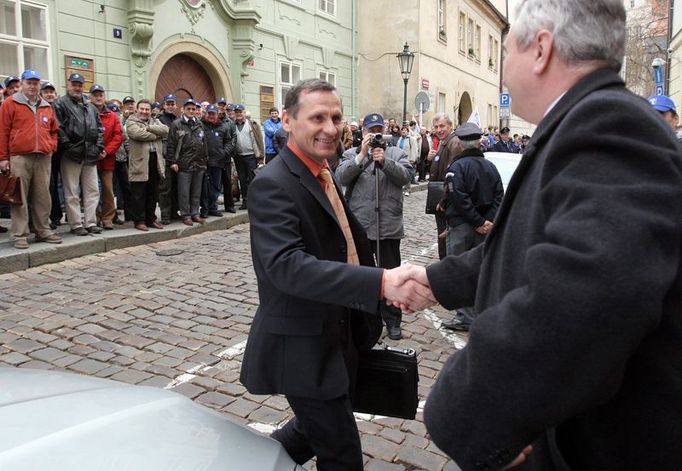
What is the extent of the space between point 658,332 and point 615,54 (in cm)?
61

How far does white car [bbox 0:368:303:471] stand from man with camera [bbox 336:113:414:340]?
3.39m

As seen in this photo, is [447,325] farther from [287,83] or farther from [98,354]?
[287,83]

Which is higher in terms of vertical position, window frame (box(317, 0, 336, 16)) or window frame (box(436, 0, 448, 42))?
window frame (box(436, 0, 448, 42))

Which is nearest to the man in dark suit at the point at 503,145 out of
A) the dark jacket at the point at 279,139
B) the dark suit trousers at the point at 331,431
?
the dark jacket at the point at 279,139

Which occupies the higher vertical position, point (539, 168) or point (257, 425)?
point (539, 168)

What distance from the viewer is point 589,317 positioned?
3.60ft

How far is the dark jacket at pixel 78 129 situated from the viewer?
27.1ft

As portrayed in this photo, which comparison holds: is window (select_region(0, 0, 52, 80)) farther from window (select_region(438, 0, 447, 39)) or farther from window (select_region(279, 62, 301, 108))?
window (select_region(438, 0, 447, 39))

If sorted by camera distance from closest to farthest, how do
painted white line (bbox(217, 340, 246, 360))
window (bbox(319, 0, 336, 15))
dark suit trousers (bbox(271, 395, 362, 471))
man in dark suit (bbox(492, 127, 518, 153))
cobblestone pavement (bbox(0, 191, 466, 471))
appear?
dark suit trousers (bbox(271, 395, 362, 471)) < cobblestone pavement (bbox(0, 191, 466, 471)) < painted white line (bbox(217, 340, 246, 360)) < man in dark suit (bbox(492, 127, 518, 153)) < window (bbox(319, 0, 336, 15))

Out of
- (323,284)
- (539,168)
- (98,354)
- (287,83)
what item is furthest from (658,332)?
(287,83)

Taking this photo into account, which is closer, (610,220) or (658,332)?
(610,220)

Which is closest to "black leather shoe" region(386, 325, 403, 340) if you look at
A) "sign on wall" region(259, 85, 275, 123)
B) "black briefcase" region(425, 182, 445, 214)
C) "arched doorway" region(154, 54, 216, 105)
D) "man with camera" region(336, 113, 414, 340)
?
"man with camera" region(336, 113, 414, 340)

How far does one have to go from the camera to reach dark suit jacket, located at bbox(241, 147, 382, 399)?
6.89ft

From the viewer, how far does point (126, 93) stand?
499 inches
